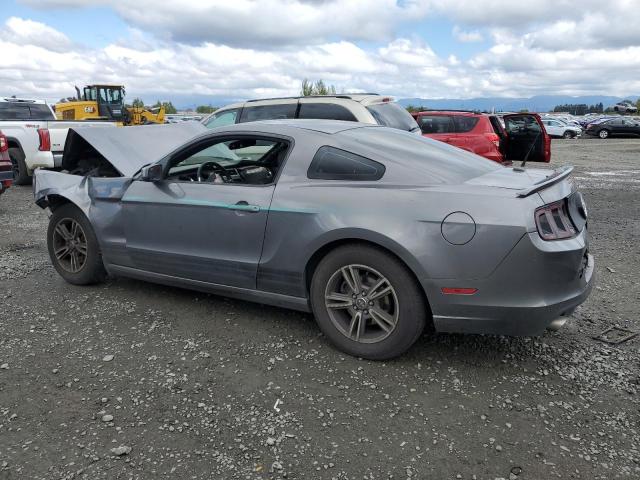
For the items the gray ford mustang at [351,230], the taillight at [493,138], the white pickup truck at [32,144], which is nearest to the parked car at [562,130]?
the taillight at [493,138]

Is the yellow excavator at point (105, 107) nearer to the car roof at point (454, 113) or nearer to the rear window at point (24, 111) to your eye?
the rear window at point (24, 111)

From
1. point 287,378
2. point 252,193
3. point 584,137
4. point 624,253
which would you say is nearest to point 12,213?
point 252,193

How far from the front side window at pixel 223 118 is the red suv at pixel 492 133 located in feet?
14.4

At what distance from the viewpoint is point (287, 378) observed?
334 centimetres

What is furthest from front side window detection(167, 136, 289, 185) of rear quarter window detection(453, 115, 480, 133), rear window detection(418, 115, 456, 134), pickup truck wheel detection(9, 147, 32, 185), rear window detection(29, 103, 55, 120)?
rear window detection(29, 103, 55, 120)

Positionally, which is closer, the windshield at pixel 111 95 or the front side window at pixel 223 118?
the front side window at pixel 223 118

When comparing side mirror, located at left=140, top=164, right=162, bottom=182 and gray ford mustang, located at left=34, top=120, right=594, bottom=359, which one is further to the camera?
side mirror, located at left=140, top=164, right=162, bottom=182

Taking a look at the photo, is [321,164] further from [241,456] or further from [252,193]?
[241,456]

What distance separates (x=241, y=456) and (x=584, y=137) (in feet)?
134

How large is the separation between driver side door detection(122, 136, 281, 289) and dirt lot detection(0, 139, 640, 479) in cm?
40

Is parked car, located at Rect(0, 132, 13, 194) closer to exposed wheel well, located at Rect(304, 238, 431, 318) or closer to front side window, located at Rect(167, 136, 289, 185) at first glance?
front side window, located at Rect(167, 136, 289, 185)

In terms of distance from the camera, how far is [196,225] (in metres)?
4.06

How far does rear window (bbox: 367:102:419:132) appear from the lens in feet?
26.5

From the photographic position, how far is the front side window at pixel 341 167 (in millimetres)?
3539
